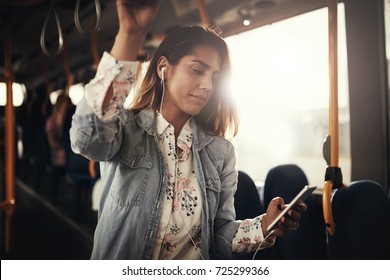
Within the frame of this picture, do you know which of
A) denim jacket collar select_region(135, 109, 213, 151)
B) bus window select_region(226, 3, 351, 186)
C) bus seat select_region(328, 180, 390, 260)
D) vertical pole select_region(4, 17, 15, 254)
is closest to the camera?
denim jacket collar select_region(135, 109, 213, 151)

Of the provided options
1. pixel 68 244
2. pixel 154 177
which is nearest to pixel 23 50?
pixel 68 244

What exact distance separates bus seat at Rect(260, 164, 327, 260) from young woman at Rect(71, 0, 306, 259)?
0.61ft

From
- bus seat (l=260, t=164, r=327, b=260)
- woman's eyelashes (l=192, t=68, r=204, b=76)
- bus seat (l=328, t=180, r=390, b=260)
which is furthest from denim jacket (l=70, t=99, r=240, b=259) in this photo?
bus seat (l=328, t=180, r=390, b=260)

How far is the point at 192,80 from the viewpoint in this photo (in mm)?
881

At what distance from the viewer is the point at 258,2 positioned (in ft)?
3.94

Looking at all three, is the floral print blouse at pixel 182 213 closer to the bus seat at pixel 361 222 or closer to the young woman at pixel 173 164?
the young woman at pixel 173 164

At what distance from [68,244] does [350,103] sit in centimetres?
118

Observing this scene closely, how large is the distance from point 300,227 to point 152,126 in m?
0.56

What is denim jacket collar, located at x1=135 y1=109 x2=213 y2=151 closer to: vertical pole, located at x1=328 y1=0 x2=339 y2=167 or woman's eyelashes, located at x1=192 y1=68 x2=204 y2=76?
woman's eyelashes, located at x1=192 y1=68 x2=204 y2=76

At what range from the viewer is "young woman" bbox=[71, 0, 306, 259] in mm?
841

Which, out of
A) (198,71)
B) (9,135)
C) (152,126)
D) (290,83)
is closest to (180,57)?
(198,71)

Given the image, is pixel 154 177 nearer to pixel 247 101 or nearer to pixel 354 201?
pixel 247 101

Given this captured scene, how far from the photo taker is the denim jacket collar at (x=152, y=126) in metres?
0.88

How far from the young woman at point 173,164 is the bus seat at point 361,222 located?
21 cm
